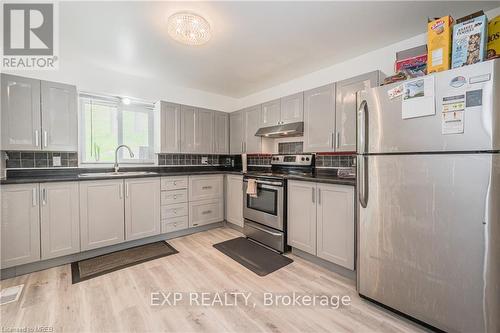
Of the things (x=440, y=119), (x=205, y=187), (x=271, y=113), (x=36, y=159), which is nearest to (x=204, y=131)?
(x=205, y=187)

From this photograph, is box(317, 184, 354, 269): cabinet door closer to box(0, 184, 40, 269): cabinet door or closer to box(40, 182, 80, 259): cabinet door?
box(40, 182, 80, 259): cabinet door

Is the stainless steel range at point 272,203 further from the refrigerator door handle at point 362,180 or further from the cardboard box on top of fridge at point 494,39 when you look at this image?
the cardboard box on top of fridge at point 494,39

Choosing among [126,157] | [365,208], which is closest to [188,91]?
[126,157]

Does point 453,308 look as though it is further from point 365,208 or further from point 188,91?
point 188,91

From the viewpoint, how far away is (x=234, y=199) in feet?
11.6

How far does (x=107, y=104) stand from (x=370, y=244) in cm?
383

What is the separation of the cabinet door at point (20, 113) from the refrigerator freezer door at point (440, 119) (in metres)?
3.41

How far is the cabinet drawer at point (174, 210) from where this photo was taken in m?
3.09

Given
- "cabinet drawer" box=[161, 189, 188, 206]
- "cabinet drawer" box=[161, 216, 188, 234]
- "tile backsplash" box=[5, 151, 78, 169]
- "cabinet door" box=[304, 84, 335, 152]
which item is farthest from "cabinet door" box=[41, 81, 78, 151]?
"cabinet door" box=[304, 84, 335, 152]

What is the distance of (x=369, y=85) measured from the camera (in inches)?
87.2

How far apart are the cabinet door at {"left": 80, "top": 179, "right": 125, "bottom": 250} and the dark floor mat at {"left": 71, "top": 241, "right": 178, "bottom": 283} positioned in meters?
0.16

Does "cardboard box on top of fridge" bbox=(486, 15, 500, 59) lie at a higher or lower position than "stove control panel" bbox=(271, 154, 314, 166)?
higher

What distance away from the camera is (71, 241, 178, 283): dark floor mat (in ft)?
7.20

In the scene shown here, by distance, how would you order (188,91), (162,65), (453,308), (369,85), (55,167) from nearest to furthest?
1. (453,308)
2. (369,85)
3. (55,167)
4. (162,65)
5. (188,91)
